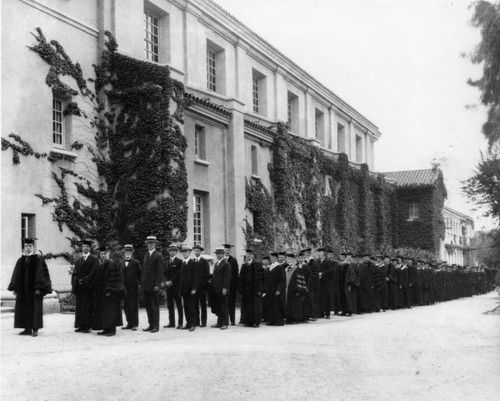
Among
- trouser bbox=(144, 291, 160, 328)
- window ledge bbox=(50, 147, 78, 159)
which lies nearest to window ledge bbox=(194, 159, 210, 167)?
window ledge bbox=(50, 147, 78, 159)

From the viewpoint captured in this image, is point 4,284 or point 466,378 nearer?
point 466,378

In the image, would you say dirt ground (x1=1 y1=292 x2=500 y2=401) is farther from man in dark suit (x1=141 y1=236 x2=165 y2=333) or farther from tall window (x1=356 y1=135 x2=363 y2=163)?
tall window (x1=356 y1=135 x2=363 y2=163)

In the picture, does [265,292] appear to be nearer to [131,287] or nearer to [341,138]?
[131,287]

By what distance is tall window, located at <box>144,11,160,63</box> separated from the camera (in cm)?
2358

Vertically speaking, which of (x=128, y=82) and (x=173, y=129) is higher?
(x=128, y=82)

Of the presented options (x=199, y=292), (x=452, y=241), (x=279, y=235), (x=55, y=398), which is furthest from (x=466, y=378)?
(x=452, y=241)

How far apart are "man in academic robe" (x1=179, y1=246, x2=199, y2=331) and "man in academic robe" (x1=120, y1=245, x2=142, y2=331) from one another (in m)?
1.01

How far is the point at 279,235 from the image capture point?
96.9 feet

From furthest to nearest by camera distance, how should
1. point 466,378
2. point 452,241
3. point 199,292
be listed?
point 452,241, point 199,292, point 466,378

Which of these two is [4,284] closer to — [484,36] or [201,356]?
[201,356]

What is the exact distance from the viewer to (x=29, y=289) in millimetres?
12555

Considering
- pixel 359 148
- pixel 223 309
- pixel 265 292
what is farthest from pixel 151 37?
pixel 359 148

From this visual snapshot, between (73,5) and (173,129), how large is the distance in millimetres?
4949

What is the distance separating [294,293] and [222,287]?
7.89 feet
